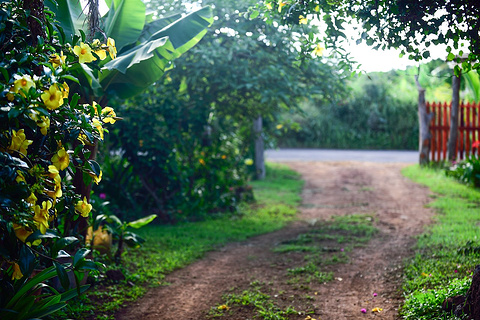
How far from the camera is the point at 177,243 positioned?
6.74 meters

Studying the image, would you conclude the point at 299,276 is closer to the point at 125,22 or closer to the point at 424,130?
the point at 125,22

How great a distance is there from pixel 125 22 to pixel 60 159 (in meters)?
2.74

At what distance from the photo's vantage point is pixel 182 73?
8.16m

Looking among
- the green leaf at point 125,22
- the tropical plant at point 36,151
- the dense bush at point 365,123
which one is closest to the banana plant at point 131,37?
the green leaf at point 125,22

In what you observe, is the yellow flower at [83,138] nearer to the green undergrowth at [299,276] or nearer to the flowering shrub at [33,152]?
the flowering shrub at [33,152]

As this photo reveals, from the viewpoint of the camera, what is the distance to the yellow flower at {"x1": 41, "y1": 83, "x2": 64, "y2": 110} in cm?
262

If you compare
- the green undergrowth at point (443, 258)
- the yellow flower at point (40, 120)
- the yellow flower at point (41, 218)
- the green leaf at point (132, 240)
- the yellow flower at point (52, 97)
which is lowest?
the green undergrowth at point (443, 258)

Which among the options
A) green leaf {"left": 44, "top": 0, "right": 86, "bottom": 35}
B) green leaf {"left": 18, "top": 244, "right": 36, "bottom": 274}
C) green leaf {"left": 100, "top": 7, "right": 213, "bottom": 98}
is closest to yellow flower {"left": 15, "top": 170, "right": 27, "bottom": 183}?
green leaf {"left": 18, "top": 244, "right": 36, "bottom": 274}

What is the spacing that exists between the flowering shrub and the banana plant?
1.48 m

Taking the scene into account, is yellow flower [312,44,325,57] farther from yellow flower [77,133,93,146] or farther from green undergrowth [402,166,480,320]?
yellow flower [77,133,93,146]

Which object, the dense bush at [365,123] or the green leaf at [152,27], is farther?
the dense bush at [365,123]

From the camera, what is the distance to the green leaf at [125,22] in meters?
5.05

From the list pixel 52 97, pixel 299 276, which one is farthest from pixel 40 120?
pixel 299 276

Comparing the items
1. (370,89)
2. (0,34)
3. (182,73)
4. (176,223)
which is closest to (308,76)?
(182,73)
